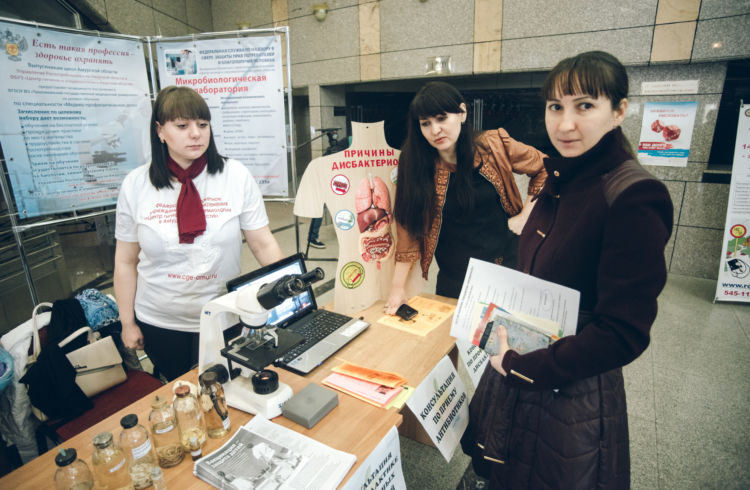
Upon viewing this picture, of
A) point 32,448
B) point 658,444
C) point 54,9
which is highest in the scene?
point 54,9

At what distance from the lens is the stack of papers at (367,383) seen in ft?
3.83

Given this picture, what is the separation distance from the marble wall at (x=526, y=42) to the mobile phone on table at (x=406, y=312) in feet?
11.4

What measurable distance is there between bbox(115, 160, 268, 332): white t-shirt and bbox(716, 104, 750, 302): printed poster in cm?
397

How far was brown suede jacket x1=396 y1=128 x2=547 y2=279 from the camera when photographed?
166 centimetres

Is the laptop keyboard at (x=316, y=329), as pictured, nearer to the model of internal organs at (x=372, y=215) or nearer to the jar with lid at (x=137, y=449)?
the model of internal organs at (x=372, y=215)

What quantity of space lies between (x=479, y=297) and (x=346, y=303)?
85 centimetres

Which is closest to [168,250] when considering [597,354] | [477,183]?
[477,183]

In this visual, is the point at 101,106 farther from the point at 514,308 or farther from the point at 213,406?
the point at 514,308

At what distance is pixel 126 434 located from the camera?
901 millimetres

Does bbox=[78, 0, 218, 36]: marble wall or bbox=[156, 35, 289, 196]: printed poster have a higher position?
bbox=[78, 0, 218, 36]: marble wall

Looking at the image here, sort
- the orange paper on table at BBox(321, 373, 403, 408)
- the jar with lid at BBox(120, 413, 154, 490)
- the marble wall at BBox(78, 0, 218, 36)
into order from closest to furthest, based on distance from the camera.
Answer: the jar with lid at BBox(120, 413, 154, 490) → the orange paper on table at BBox(321, 373, 403, 408) → the marble wall at BBox(78, 0, 218, 36)

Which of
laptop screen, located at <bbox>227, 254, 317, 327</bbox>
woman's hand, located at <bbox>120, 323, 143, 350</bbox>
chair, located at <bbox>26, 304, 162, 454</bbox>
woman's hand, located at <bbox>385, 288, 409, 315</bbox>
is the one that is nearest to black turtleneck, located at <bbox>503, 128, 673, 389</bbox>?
laptop screen, located at <bbox>227, 254, 317, 327</bbox>

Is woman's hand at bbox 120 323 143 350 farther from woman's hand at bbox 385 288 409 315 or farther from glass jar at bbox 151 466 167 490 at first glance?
woman's hand at bbox 385 288 409 315

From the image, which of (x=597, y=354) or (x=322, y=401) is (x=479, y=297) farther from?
(x=322, y=401)
